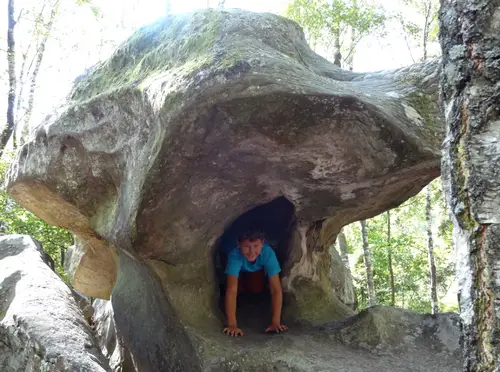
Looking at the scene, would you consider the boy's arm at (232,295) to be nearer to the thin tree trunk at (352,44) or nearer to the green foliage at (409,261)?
the green foliage at (409,261)

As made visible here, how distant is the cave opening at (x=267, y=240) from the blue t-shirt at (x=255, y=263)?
10.4 inches

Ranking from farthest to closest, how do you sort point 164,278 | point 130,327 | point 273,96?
point 130,327, point 164,278, point 273,96

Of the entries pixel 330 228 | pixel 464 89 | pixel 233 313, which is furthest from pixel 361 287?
pixel 464 89

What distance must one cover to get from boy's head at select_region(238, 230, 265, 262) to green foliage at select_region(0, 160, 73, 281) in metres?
6.91

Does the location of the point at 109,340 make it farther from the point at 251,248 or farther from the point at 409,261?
the point at 409,261

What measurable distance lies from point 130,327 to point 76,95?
281 centimetres

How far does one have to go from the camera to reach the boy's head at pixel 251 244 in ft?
16.2

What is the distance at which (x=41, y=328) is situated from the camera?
3.99 meters

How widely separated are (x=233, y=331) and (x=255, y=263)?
90 centimetres

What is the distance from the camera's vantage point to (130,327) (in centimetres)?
519

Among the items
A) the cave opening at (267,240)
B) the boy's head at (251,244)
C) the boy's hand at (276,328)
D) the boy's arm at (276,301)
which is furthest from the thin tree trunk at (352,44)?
the boy's hand at (276,328)

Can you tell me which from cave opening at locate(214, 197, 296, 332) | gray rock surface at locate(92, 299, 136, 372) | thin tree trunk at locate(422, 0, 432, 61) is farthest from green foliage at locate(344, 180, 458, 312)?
gray rock surface at locate(92, 299, 136, 372)

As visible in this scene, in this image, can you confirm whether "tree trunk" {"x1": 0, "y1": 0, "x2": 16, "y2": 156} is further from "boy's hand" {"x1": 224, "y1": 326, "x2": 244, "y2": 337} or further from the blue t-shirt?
"boy's hand" {"x1": 224, "y1": 326, "x2": 244, "y2": 337}

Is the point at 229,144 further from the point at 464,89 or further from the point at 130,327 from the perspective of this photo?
the point at 130,327
